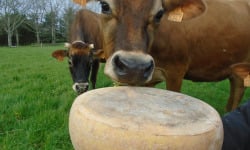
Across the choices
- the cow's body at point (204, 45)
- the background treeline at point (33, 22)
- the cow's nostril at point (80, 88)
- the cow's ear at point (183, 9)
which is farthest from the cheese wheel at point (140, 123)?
the background treeline at point (33, 22)

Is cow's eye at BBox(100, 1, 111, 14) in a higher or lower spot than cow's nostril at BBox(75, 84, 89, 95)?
higher

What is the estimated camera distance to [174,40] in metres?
3.82

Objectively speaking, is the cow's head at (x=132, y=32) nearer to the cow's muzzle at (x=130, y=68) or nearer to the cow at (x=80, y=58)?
the cow's muzzle at (x=130, y=68)

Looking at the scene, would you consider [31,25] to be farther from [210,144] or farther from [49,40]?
[210,144]

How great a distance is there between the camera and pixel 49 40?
48.2 meters

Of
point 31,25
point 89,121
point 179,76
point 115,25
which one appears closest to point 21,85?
point 179,76

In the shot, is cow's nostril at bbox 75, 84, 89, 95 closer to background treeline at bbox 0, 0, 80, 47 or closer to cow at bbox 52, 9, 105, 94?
cow at bbox 52, 9, 105, 94

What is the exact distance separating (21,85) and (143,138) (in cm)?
537

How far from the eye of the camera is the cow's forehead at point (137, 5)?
264 centimetres

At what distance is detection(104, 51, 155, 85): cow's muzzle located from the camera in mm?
2213

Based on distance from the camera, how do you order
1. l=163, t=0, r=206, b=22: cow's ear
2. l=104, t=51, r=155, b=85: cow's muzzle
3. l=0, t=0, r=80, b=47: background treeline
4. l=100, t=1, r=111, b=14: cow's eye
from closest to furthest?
l=104, t=51, r=155, b=85: cow's muzzle < l=100, t=1, r=111, b=14: cow's eye < l=163, t=0, r=206, b=22: cow's ear < l=0, t=0, r=80, b=47: background treeline

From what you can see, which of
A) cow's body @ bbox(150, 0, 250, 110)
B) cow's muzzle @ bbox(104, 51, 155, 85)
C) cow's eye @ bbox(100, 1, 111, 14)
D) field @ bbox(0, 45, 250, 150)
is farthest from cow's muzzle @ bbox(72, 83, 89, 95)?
cow's muzzle @ bbox(104, 51, 155, 85)

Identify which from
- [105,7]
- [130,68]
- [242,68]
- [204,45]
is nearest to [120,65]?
[130,68]

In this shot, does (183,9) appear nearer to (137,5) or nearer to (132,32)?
(137,5)
